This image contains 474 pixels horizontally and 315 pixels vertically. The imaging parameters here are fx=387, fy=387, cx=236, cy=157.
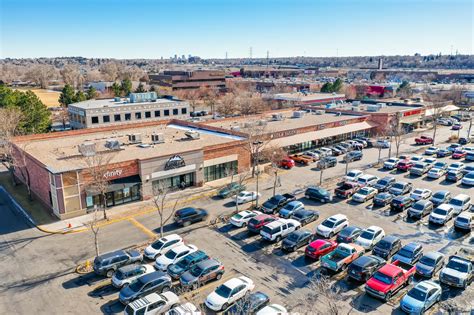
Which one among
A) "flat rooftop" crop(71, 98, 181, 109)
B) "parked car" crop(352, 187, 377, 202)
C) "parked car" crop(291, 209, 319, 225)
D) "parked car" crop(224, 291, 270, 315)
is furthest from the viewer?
"flat rooftop" crop(71, 98, 181, 109)

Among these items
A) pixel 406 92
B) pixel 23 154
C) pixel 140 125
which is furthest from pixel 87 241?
pixel 406 92

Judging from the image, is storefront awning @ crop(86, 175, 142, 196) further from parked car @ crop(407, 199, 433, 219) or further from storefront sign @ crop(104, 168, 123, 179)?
parked car @ crop(407, 199, 433, 219)

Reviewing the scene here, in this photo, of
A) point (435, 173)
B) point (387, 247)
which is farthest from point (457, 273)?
point (435, 173)

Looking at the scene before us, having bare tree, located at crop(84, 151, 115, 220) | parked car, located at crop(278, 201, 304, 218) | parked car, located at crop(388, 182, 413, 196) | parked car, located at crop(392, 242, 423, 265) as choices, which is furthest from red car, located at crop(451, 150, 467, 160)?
bare tree, located at crop(84, 151, 115, 220)

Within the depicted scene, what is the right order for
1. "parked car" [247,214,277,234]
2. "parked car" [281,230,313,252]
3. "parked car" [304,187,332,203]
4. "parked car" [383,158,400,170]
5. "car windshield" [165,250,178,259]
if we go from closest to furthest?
"car windshield" [165,250,178,259] → "parked car" [281,230,313,252] → "parked car" [247,214,277,234] → "parked car" [304,187,332,203] → "parked car" [383,158,400,170]

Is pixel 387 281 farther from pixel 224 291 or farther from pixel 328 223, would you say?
pixel 224 291

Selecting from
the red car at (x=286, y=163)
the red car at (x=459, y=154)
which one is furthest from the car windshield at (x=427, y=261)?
the red car at (x=459, y=154)

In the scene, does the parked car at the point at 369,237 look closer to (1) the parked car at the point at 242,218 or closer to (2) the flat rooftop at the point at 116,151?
(1) the parked car at the point at 242,218
